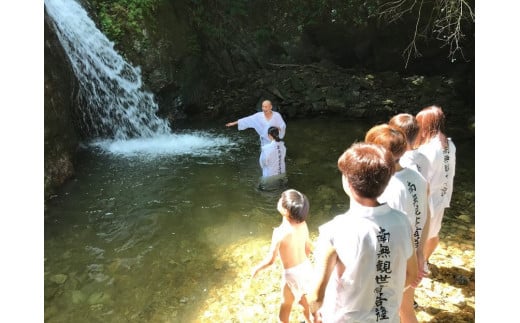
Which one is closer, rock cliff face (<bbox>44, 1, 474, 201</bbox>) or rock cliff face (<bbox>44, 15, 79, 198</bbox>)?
rock cliff face (<bbox>44, 15, 79, 198</bbox>)

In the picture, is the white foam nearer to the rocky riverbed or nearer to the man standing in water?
the man standing in water

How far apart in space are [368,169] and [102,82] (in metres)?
8.79

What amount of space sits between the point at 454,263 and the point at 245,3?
10780 millimetres

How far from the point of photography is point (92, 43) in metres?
9.13

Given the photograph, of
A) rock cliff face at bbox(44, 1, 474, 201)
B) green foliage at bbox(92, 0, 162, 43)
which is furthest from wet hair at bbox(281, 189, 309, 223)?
green foliage at bbox(92, 0, 162, 43)

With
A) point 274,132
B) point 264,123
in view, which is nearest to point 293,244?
point 274,132

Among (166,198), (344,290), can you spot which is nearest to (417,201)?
(344,290)

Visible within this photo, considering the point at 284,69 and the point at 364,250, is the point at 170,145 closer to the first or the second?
the point at 284,69

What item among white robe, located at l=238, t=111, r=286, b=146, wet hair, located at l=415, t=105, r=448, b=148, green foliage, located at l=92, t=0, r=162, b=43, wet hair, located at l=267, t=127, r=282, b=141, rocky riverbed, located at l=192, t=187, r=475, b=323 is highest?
green foliage, located at l=92, t=0, r=162, b=43

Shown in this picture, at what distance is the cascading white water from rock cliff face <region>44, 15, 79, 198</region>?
72 centimetres

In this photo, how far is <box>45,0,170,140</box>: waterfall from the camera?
28.5ft

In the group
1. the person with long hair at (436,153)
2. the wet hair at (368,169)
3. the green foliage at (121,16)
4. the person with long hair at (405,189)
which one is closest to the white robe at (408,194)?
the person with long hair at (405,189)

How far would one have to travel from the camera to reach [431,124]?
3.23 meters

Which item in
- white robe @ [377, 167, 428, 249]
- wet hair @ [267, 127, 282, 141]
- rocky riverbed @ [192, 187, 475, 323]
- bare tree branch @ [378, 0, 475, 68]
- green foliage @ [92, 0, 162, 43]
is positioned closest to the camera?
white robe @ [377, 167, 428, 249]
